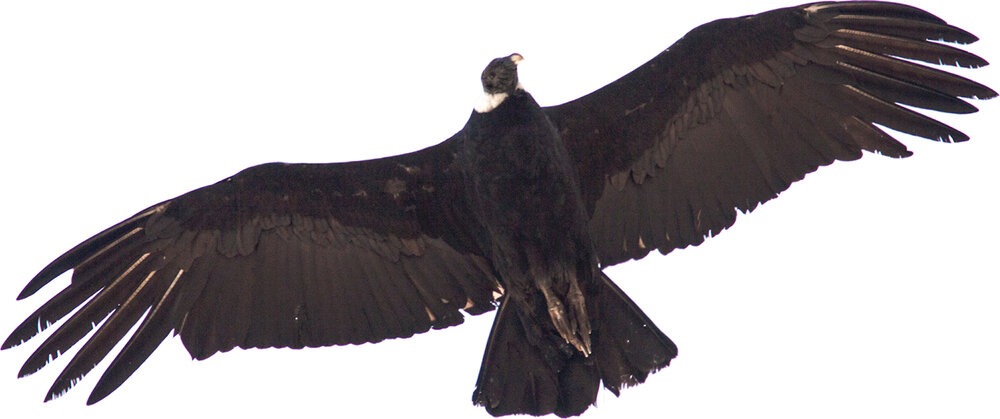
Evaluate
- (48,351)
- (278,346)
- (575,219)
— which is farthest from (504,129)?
(48,351)

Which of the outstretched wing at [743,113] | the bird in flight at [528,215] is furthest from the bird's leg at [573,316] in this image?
the outstretched wing at [743,113]

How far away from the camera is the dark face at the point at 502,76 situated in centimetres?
989

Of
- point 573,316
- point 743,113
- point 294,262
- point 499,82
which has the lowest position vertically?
point 573,316

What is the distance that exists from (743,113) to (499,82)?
1.60 metres

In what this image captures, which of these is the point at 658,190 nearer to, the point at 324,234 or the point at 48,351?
the point at 324,234

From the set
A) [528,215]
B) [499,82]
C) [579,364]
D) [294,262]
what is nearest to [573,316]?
[579,364]

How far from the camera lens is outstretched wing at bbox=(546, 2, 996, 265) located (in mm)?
10039

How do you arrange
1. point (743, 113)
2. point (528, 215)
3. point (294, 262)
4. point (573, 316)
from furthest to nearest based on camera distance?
point (294, 262) → point (743, 113) → point (573, 316) → point (528, 215)

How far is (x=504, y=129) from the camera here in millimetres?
9680

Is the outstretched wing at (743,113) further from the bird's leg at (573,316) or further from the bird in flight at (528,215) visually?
the bird's leg at (573,316)

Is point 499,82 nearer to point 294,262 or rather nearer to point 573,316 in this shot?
point 573,316

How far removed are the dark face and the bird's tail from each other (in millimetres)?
1310

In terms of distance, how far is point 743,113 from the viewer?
10312 millimetres

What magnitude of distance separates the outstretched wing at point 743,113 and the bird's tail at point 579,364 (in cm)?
51
